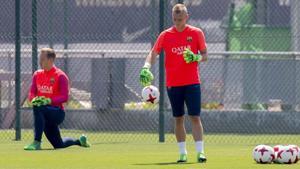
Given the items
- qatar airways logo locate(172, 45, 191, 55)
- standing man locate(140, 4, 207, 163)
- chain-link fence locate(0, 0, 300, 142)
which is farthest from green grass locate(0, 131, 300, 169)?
qatar airways logo locate(172, 45, 191, 55)

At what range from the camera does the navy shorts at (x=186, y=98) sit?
1503 cm

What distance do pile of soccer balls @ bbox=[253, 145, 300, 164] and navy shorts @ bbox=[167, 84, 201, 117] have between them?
105 centimetres

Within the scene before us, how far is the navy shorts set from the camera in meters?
15.0

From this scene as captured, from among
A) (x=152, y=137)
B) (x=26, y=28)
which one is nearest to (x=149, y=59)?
(x=152, y=137)

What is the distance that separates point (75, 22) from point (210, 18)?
11.9ft

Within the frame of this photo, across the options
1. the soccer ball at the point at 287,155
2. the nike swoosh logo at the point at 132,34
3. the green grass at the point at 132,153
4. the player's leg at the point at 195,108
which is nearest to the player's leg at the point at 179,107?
the player's leg at the point at 195,108

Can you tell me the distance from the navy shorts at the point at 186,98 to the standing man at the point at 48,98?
2730mm

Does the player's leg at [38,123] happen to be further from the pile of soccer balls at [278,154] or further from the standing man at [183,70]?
the pile of soccer balls at [278,154]

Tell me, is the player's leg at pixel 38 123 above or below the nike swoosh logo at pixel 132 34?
below

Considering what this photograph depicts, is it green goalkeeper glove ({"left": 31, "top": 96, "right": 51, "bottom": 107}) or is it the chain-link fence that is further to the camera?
the chain-link fence

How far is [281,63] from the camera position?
74.5 ft

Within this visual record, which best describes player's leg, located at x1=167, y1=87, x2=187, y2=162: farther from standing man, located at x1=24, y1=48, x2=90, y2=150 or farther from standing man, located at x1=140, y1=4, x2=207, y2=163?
standing man, located at x1=24, y1=48, x2=90, y2=150

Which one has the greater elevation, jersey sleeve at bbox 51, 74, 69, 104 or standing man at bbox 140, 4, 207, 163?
standing man at bbox 140, 4, 207, 163

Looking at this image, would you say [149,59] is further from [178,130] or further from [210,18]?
[210,18]
